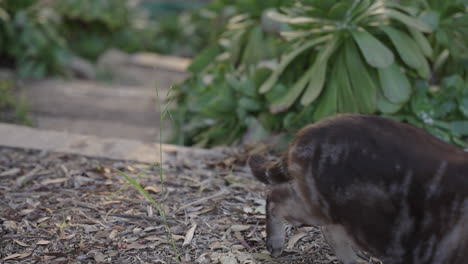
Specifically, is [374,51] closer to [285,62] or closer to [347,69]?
[347,69]

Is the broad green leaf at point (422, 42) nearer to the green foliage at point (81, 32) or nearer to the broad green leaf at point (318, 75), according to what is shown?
the broad green leaf at point (318, 75)

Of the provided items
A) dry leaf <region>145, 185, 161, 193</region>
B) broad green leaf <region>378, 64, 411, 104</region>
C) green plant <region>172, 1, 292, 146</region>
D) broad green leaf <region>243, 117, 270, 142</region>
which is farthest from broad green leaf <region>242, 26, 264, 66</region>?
dry leaf <region>145, 185, 161, 193</region>

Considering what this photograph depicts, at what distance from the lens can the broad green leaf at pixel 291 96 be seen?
3996 mm

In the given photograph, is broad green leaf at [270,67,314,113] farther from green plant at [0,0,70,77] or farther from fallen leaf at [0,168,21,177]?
green plant at [0,0,70,77]

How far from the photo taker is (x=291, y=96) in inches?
158

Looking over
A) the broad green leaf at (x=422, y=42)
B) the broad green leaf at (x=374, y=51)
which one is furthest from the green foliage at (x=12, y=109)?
the broad green leaf at (x=422, y=42)

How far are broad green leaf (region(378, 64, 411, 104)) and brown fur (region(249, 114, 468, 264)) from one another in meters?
1.69

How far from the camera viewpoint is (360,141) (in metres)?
2.04

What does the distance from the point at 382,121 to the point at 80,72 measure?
28.6ft

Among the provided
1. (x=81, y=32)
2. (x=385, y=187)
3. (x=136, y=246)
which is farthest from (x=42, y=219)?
(x=81, y=32)

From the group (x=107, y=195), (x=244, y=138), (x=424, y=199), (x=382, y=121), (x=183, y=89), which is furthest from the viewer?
(x=183, y=89)

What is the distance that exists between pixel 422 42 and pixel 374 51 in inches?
18.6

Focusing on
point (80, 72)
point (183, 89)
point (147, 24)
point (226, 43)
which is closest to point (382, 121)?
point (226, 43)

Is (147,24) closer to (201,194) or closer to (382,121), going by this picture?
(201,194)
